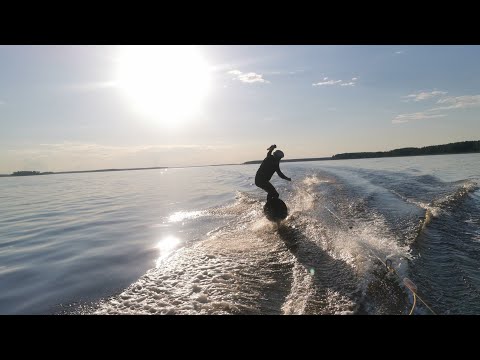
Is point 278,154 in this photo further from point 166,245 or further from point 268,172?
point 166,245

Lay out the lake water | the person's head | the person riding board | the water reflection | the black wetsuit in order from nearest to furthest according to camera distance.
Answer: the lake water < the water reflection < the person's head < the person riding board < the black wetsuit

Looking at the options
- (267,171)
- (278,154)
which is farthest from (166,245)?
(278,154)

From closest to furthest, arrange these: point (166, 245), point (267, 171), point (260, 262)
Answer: point (260, 262)
point (166, 245)
point (267, 171)

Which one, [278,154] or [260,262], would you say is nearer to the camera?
[260,262]

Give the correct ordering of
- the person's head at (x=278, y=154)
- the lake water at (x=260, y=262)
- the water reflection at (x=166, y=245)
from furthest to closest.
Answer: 1. the person's head at (x=278, y=154)
2. the water reflection at (x=166, y=245)
3. the lake water at (x=260, y=262)

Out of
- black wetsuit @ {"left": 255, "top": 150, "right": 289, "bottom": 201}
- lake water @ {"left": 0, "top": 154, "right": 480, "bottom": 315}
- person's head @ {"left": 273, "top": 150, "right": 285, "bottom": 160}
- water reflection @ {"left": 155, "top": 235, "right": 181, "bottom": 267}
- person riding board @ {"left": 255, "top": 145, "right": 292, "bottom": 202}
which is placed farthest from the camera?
black wetsuit @ {"left": 255, "top": 150, "right": 289, "bottom": 201}

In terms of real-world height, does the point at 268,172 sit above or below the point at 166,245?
above

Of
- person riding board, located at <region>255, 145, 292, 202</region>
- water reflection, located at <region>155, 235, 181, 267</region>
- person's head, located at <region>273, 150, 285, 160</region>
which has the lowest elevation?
water reflection, located at <region>155, 235, 181, 267</region>

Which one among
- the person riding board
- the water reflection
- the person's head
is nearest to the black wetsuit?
the person riding board

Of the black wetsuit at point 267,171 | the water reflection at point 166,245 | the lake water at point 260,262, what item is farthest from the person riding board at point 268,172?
the water reflection at point 166,245

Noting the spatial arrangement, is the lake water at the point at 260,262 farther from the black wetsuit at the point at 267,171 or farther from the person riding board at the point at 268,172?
the black wetsuit at the point at 267,171

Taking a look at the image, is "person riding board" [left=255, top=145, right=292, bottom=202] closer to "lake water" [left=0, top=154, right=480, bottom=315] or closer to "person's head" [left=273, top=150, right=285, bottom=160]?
"person's head" [left=273, top=150, right=285, bottom=160]
